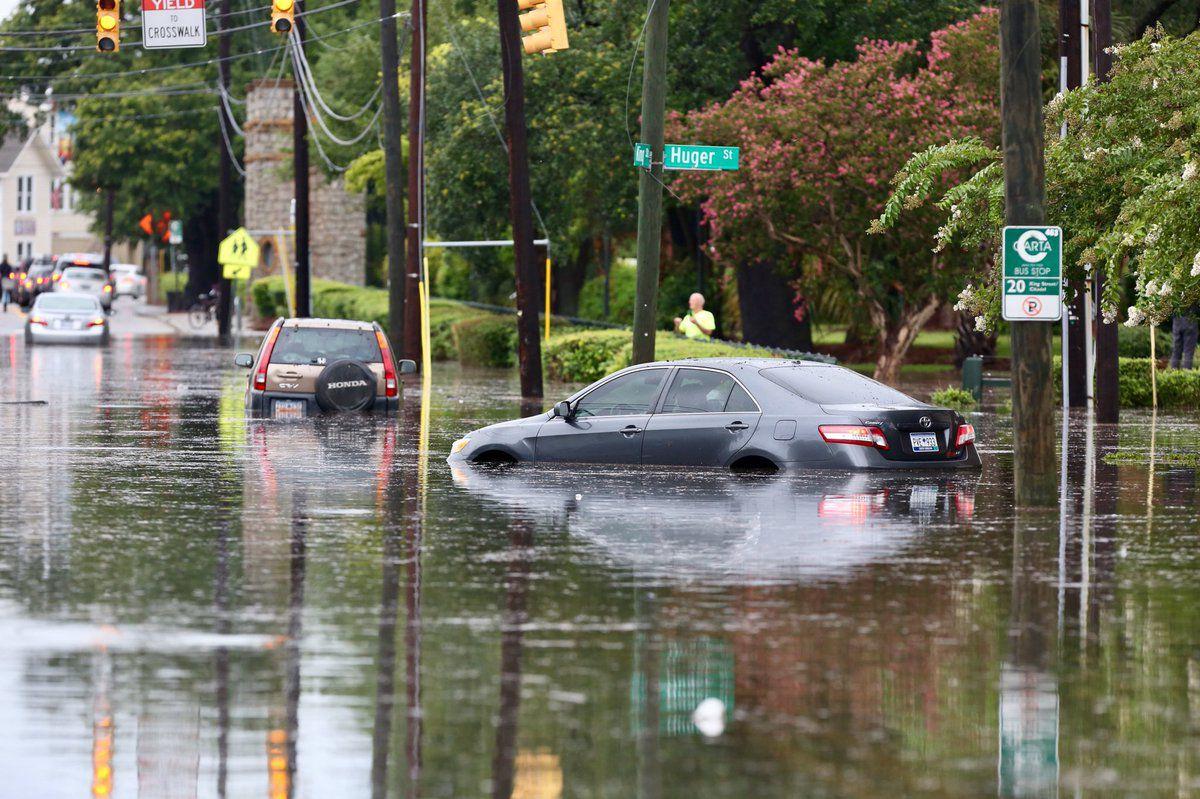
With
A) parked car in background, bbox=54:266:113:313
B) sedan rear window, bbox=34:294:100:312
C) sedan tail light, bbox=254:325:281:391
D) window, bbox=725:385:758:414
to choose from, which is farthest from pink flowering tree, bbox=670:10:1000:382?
parked car in background, bbox=54:266:113:313

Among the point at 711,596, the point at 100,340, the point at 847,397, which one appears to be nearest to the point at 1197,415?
the point at 847,397

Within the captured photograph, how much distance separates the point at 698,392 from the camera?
19.2 meters

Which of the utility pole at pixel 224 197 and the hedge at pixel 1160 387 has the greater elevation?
the utility pole at pixel 224 197

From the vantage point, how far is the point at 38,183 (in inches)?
6240

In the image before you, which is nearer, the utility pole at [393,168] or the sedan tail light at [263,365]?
the sedan tail light at [263,365]

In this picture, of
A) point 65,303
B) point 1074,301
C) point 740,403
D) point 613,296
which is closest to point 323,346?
point 1074,301

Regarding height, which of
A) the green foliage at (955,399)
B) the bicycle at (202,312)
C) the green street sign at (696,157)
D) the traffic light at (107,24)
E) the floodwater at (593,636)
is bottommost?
the floodwater at (593,636)

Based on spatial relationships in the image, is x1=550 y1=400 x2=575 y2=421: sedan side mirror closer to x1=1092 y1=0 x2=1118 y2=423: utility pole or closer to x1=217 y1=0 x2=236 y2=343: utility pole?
x1=1092 y1=0 x2=1118 y2=423: utility pole

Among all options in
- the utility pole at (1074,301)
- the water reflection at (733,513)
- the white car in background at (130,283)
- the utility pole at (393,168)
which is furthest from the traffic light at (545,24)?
the white car in background at (130,283)

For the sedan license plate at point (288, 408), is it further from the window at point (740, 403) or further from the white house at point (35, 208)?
the white house at point (35, 208)

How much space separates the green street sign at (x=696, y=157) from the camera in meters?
24.6

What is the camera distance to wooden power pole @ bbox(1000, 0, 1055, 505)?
16.3m

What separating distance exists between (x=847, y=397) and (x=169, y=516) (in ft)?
20.5

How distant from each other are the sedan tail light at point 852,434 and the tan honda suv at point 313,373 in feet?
33.8
